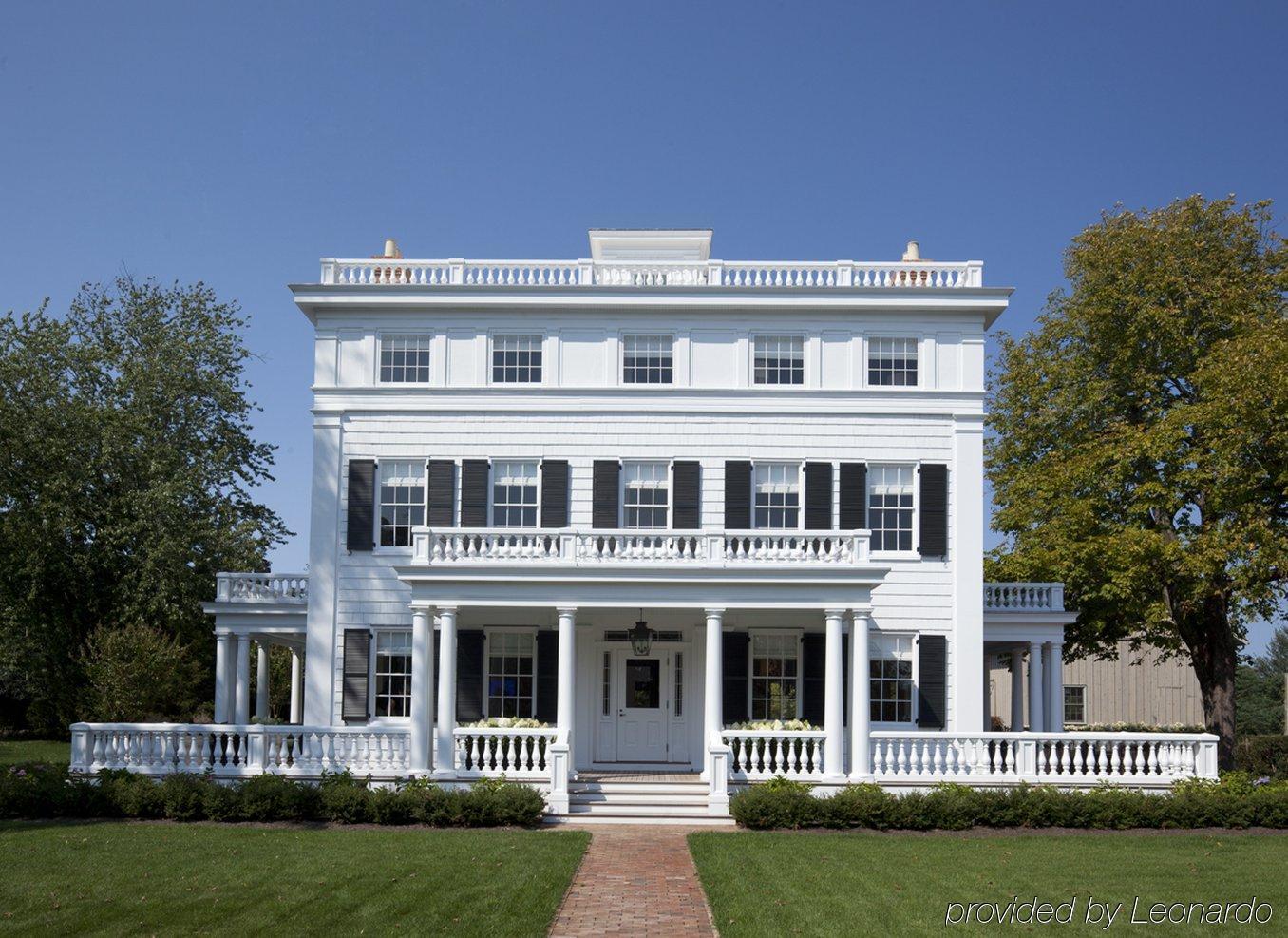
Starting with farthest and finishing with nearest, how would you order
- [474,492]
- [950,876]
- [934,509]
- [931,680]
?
[474,492] < [934,509] < [931,680] < [950,876]

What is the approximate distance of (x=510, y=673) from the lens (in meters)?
24.9

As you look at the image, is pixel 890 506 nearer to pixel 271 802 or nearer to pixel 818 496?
pixel 818 496

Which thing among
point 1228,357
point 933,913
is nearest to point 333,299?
point 933,913

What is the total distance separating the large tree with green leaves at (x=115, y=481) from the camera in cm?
3294

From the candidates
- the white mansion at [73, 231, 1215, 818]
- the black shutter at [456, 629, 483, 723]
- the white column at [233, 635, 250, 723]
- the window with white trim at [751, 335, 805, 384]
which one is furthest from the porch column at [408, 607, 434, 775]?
the window with white trim at [751, 335, 805, 384]

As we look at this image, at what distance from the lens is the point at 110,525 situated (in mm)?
34094

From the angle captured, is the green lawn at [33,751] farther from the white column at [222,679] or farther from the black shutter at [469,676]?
the black shutter at [469,676]

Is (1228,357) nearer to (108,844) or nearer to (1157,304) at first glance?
(1157,304)

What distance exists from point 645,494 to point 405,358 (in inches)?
229

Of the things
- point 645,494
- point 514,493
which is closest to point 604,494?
point 645,494

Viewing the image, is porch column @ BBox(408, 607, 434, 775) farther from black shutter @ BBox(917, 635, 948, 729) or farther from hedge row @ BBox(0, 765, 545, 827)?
black shutter @ BBox(917, 635, 948, 729)

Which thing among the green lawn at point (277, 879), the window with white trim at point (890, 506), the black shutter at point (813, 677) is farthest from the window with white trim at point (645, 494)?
the green lawn at point (277, 879)

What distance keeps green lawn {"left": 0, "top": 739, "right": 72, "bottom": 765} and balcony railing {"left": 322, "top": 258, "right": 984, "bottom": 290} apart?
14466 mm

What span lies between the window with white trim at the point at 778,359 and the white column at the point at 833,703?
224 inches
